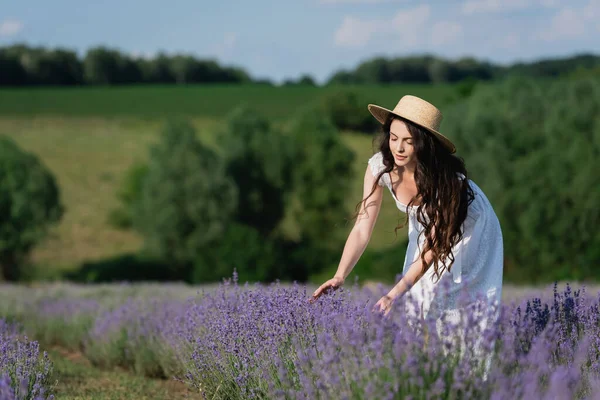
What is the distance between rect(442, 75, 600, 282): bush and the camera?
2370cm

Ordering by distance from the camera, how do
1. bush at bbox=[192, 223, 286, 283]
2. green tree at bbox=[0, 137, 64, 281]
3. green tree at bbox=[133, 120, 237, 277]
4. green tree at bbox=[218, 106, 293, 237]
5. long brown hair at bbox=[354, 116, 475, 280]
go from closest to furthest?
1. long brown hair at bbox=[354, 116, 475, 280]
2. green tree at bbox=[0, 137, 64, 281]
3. bush at bbox=[192, 223, 286, 283]
4. green tree at bbox=[133, 120, 237, 277]
5. green tree at bbox=[218, 106, 293, 237]

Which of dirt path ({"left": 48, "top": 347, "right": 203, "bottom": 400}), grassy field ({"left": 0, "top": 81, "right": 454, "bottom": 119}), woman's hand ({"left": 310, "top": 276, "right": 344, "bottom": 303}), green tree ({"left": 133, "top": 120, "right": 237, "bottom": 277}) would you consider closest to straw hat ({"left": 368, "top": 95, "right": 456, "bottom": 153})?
woman's hand ({"left": 310, "top": 276, "right": 344, "bottom": 303})

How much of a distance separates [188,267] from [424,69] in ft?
136

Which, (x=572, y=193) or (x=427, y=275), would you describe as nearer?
(x=427, y=275)

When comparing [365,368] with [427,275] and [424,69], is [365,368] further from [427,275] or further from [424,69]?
[424,69]

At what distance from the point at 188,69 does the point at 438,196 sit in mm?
56340

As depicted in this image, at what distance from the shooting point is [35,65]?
51875 mm

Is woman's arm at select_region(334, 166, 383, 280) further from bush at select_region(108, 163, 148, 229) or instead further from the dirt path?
bush at select_region(108, 163, 148, 229)

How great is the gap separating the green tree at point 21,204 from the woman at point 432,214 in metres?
19.7

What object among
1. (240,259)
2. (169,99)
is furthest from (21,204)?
(169,99)

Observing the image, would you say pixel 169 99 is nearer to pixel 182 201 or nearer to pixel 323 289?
pixel 182 201

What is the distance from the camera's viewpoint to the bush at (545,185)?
23.7m

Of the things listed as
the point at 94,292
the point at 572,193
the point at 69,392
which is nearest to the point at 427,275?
the point at 69,392

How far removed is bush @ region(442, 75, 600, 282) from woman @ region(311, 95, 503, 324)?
1965 centimetres
